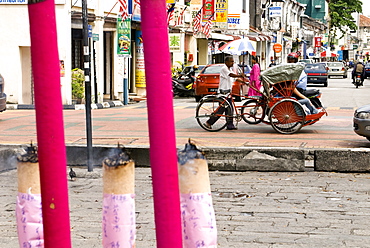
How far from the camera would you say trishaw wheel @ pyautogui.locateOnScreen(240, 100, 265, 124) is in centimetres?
1474

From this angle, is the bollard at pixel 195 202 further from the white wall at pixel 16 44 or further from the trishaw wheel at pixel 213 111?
the white wall at pixel 16 44

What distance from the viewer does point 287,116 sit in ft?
46.2

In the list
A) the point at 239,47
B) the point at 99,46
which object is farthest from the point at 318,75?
the point at 99,46

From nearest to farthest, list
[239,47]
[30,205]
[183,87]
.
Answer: [30,205] < [183,87] < [239,47]

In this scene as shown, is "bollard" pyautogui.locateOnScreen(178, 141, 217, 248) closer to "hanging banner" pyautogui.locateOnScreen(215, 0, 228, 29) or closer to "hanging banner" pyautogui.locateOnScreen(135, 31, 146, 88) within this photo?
"hanging banner" pyautogui.locateOnScreen(135, 31, 146, 88)

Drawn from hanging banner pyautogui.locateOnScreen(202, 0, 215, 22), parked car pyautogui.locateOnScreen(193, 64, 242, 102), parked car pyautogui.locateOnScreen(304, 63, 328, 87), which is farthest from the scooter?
parked car pyautogui.locateOnScreen(304, 63, 328, 87)

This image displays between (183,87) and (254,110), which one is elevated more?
(254,110)

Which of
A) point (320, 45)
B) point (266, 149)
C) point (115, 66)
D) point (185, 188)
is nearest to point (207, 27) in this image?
point (115, 66)

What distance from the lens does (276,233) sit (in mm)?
6438

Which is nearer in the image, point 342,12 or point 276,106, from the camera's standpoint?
point 276,106

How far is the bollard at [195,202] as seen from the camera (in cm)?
326

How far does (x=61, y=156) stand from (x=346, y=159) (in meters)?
7.92

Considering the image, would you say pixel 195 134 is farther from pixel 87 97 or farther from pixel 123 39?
pixel 123 39

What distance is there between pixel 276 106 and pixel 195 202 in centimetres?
1096
